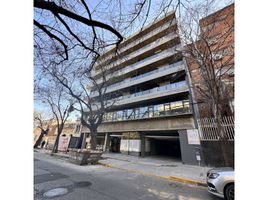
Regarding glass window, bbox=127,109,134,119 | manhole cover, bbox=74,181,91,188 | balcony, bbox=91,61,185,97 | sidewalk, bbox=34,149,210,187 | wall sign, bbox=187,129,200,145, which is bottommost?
sidewalk, bbox=34,149,210,187

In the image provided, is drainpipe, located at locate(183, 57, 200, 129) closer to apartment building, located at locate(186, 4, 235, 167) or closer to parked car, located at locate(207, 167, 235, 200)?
apartment building, located at locate(186, 4, 235, 167)

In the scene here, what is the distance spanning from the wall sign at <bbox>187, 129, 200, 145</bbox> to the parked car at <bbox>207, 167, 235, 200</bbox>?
6.70 m

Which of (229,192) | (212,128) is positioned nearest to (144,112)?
(212,128)

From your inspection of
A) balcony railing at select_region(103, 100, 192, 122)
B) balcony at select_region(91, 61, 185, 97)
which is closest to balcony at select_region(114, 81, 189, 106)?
balcony railing at select_region(103, 100, 192, 122)

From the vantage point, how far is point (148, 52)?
62.0 ft

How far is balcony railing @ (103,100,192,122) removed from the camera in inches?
521

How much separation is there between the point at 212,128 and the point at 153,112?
605cm

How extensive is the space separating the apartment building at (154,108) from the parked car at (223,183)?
21.9ft

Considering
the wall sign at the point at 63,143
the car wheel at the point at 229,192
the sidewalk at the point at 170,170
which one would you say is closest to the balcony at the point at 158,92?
the sidewalk at the point at 170,170

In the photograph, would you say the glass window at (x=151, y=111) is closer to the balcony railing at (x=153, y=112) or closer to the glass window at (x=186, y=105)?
the balcony railing at (x=153, y=112)
